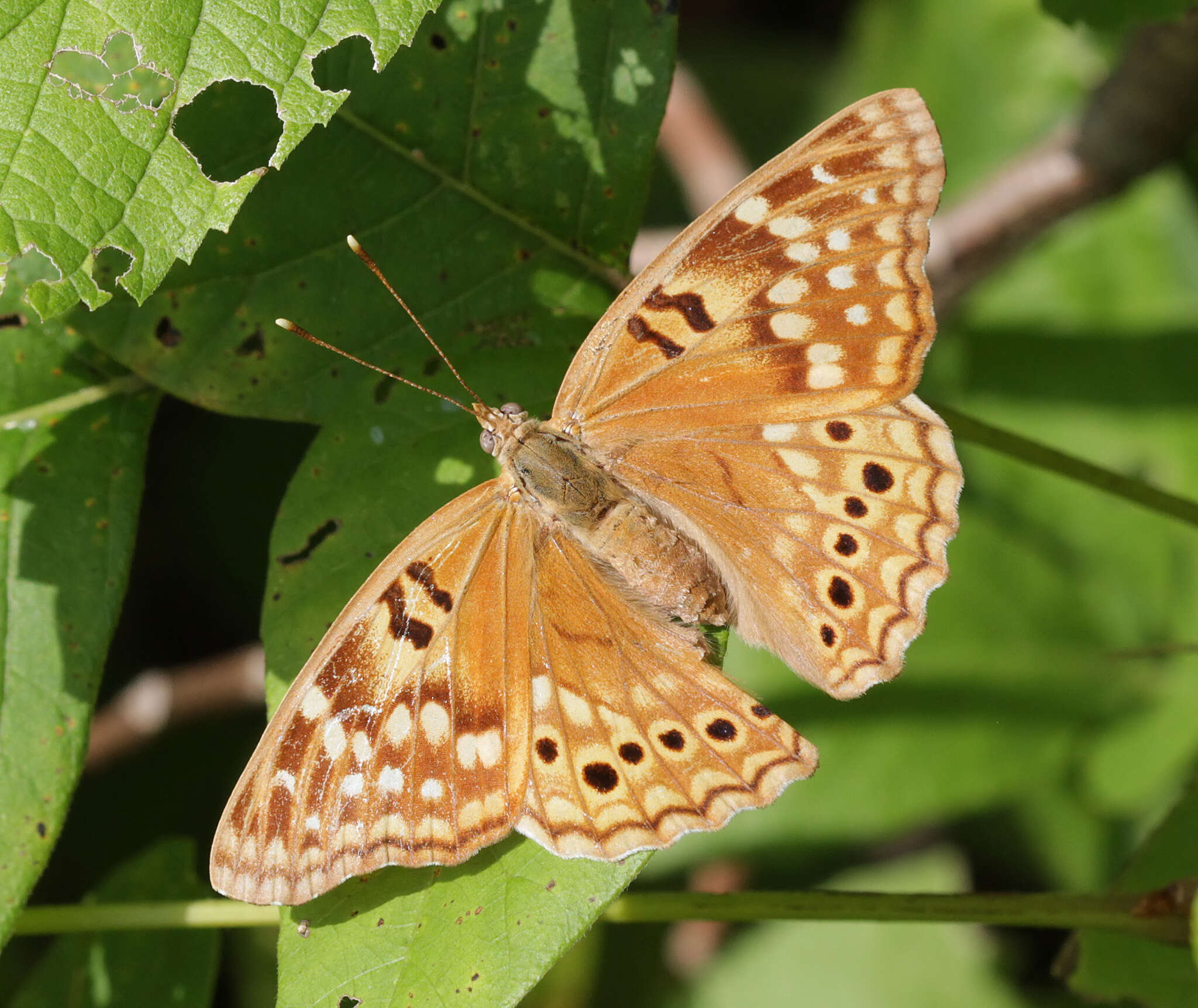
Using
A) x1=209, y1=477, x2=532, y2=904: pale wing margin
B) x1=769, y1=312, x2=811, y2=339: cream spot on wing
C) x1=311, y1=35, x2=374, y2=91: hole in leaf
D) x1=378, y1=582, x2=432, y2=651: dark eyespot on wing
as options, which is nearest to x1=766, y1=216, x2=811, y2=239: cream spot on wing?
x1=769, y1=312, x2=811, y2=339: cream spot on wing

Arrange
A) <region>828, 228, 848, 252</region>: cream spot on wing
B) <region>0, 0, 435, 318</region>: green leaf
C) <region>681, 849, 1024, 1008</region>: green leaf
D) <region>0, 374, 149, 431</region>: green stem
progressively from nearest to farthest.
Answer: <region>0, 0, 435, 318</region>: green leaf < <region>828, 228, 848, 252</region>: cream spot on wing < <region>0, 374, 149, 431</region>: green stem < <region>681, 849, 1024, 1008</region>: green leaf

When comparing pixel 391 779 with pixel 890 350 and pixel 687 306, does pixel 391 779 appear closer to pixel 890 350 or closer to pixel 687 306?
pixel 687 306

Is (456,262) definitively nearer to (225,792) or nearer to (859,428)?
(859,428)

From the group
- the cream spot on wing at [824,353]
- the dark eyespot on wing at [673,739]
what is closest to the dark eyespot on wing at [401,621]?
the dark eyespot on wing at [673,739]

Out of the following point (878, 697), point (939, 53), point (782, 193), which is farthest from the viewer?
point (939, 53)

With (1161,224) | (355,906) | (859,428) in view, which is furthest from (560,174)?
(1161,224)

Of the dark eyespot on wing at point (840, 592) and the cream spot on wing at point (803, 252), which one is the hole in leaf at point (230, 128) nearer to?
the cream spot on wing at point (803, 252)

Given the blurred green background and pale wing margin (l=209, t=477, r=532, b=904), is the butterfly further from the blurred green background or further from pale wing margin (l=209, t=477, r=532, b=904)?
the blurred green background
